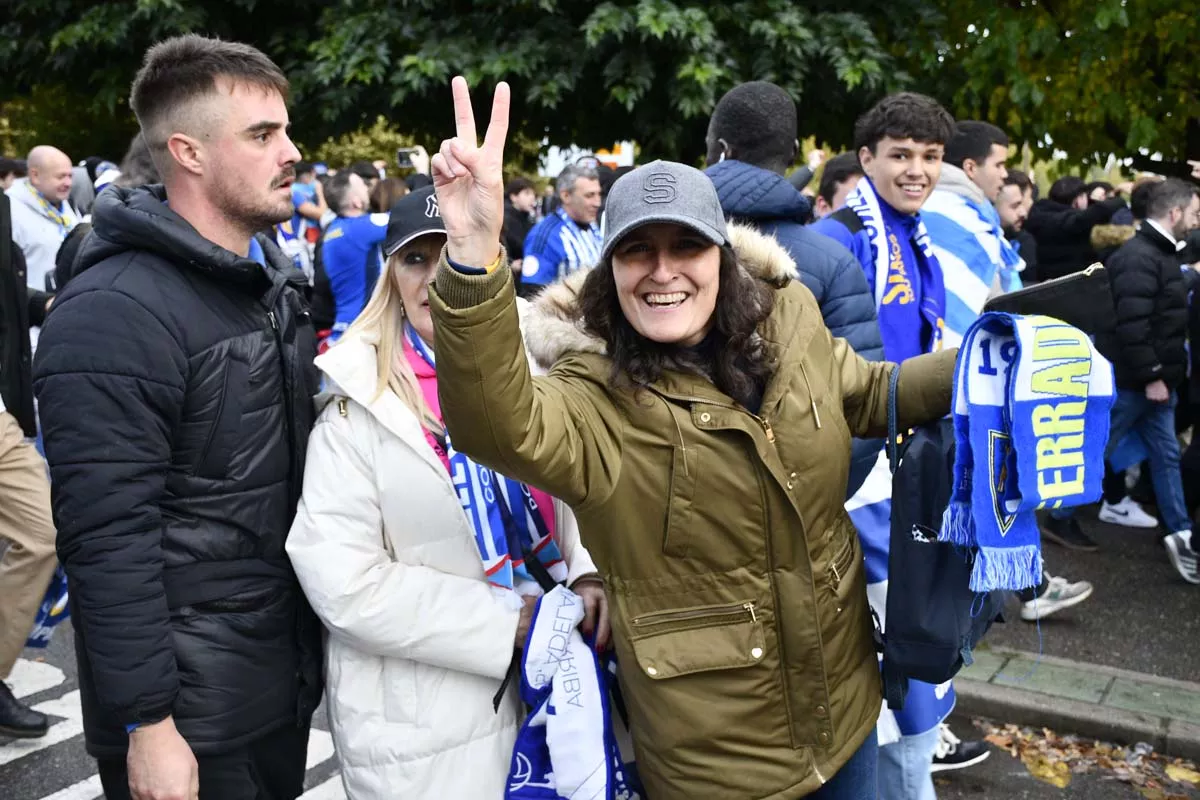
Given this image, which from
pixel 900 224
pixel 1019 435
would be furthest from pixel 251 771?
pixel 900 224

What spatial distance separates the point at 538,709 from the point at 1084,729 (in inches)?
125

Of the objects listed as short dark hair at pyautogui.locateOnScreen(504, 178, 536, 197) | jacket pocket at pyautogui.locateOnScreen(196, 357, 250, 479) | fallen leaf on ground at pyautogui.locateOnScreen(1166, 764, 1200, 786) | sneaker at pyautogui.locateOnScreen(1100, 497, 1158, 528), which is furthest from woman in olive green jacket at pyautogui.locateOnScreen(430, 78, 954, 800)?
short dark hair at pyautogui.locateOnScreen(504, 178, 536, 197)

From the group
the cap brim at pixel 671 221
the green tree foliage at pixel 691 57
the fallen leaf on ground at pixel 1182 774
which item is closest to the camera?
the cap brim at pixel 671 221

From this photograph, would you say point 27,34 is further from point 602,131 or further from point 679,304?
point 679,304

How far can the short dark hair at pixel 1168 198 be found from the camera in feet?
22.2

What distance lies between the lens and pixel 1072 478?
2.23 metres

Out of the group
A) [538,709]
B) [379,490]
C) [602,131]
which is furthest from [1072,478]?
[602,131]

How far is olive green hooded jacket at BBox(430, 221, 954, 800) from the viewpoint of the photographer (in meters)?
2.13

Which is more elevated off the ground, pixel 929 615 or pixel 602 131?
pixel 602 131

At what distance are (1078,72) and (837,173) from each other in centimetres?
599

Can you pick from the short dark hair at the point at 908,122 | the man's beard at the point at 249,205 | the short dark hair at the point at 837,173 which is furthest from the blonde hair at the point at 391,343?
the short dark hair at the point at 837,173

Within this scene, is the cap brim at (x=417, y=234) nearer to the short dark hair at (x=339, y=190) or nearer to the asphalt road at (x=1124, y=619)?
the asphalt road at (x=1124, y=619)

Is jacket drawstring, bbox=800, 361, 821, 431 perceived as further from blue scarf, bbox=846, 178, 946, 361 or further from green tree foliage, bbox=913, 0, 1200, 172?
green tree foliage, bbox=913, 0, 1200, 172

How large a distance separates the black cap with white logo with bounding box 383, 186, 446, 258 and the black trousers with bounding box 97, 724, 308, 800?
1.11 m
